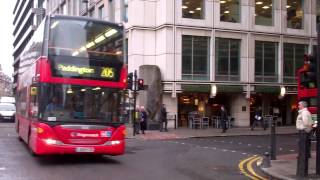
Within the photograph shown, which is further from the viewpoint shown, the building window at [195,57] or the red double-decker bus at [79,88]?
the building window at [195,57]

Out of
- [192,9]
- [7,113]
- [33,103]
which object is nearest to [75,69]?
[33,103]

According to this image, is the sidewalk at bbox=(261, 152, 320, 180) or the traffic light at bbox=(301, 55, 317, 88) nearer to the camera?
the sidewalk at bbox=(261, 152, 320, 180)

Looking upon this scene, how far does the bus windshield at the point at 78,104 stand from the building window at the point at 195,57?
68.3 feet

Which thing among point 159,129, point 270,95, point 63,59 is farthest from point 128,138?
point 270,95

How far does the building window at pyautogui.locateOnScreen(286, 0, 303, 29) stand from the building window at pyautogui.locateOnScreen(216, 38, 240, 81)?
18.4 feet

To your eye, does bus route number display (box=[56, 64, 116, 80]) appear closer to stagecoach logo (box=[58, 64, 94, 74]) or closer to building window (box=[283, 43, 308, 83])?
stagecoach logo (box=[58, 64, 94, 74])

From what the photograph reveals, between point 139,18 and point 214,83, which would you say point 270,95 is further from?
point 139,18

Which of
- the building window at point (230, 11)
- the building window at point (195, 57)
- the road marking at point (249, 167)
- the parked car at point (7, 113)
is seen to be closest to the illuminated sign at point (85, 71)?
the road marking at point (249, 167)

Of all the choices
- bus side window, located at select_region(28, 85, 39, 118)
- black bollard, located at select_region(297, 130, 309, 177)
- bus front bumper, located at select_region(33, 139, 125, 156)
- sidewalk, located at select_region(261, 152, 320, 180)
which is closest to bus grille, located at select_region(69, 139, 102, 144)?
bus front bumper, located at select_region(33, 139, 125, 156)

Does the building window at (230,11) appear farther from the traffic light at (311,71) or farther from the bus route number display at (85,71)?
the traffic light at (311,71)

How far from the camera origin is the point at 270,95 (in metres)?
40.0

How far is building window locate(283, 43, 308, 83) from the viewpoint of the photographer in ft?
128

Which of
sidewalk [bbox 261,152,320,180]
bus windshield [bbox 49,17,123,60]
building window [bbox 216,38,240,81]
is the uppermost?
building window [bbox 216,38,240,81]

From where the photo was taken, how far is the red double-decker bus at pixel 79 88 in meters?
13.7
